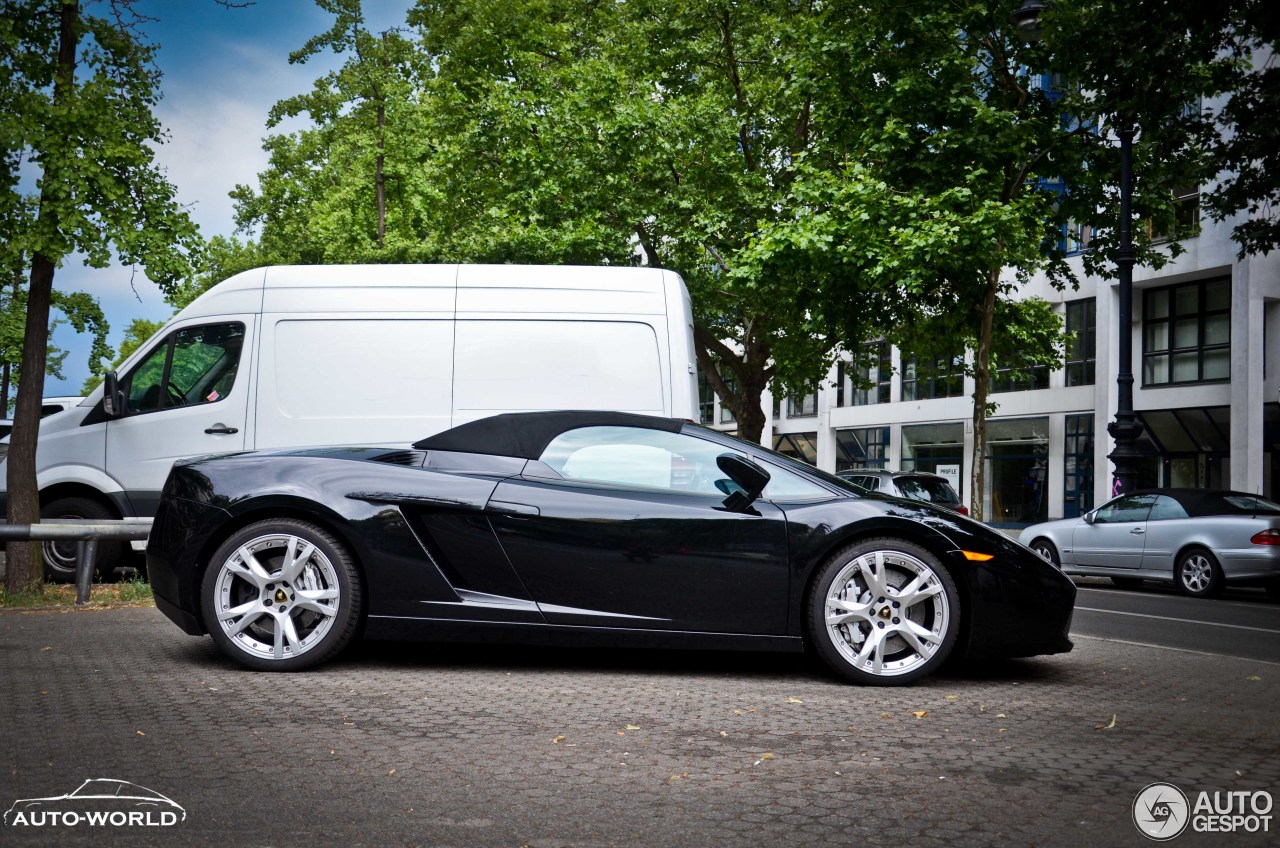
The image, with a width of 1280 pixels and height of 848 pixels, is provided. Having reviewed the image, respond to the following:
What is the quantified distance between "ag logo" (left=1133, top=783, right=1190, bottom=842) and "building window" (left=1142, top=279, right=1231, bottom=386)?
25.7m

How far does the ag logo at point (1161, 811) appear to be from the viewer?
342 cm

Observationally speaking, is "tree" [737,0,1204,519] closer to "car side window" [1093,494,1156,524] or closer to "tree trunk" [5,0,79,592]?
"car side window" [1093,494,1156,524]

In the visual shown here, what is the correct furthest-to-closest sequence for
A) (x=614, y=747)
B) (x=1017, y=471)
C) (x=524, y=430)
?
(x=1017, y=471) → (x=524, y=430) → (x=614, y=747)

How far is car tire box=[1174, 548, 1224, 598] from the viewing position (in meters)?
14.4

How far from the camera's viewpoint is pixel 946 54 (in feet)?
59.2

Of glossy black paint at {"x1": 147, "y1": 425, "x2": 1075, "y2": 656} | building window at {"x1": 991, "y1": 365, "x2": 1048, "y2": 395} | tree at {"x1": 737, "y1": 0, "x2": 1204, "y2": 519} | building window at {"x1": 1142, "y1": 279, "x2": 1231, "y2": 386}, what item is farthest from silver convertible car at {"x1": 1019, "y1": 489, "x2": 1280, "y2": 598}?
building window at {"x1": 991, "y1": 365, "x2": 1048, "y2": 395}

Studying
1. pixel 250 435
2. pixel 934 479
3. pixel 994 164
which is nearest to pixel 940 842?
pixel 250 435

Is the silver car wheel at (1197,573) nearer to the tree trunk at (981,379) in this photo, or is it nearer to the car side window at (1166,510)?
the car side window at (1166,510)

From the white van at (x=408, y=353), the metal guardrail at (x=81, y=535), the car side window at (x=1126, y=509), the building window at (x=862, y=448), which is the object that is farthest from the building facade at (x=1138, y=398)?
the metal guardrail at (x=81, y=535)

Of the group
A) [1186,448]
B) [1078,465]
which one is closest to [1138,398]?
[1186,448]

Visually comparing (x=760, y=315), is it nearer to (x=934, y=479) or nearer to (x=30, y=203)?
(x=934, y=479)

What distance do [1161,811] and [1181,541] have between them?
1247cm

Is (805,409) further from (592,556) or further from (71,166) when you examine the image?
(592,556)

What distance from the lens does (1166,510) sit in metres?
15.4
